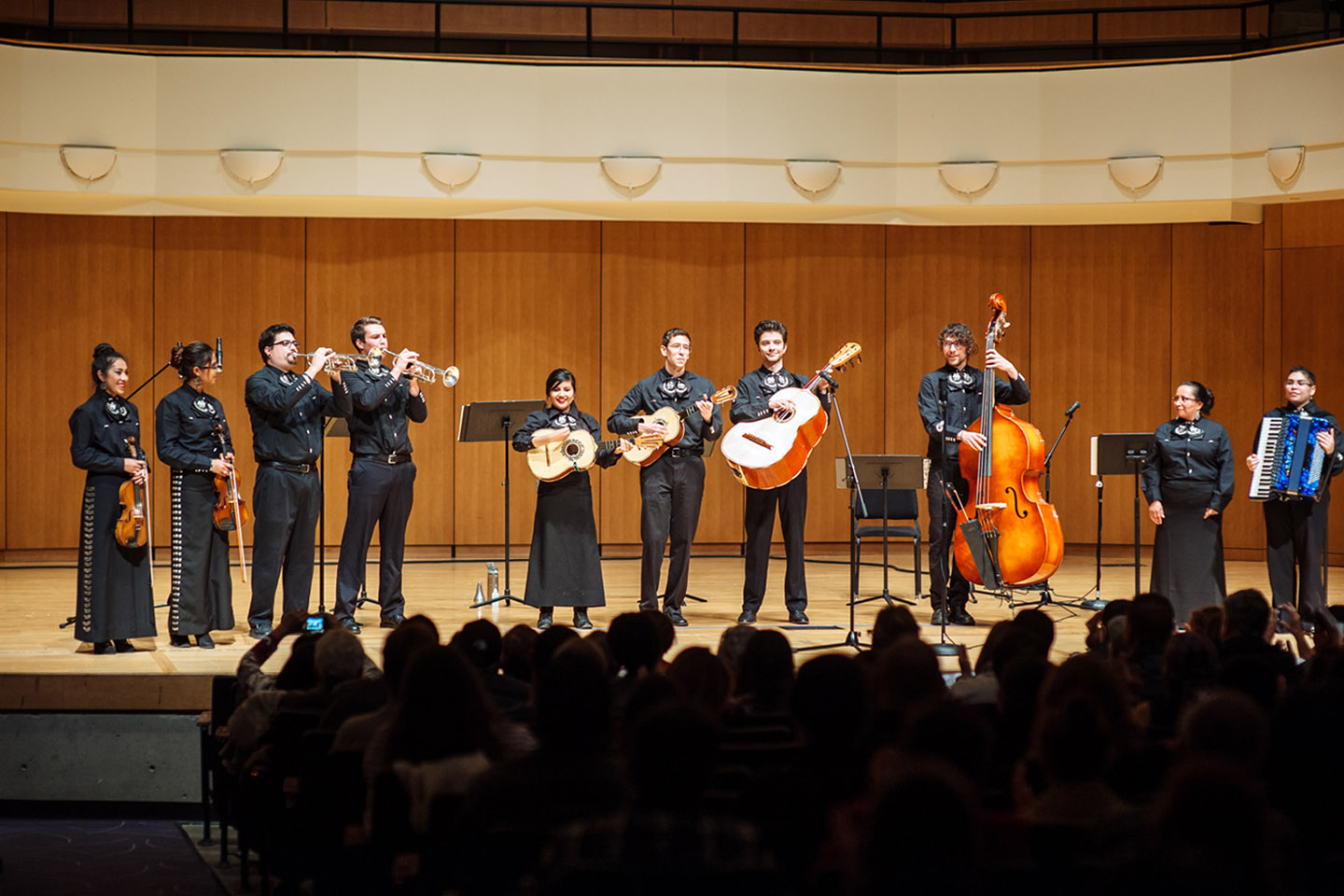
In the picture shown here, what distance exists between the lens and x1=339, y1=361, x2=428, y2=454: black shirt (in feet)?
22.9

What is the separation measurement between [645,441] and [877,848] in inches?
205

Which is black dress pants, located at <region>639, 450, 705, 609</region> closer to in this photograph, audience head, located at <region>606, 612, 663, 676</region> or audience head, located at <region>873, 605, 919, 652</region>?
audience head, located at <region>873, 605, 919, 652</region>

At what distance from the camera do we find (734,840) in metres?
2.51

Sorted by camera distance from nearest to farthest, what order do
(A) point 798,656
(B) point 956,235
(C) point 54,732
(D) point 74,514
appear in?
(C) point 54,732
(A) point 798,656
(D) point 74,514
(B) point 956,235

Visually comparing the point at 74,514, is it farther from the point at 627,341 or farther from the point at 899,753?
the point at 899,753

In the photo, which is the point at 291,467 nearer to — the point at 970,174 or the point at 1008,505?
the point at 1008,505

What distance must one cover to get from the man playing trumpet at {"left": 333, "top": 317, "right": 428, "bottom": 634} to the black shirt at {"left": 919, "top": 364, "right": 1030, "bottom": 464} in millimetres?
2796

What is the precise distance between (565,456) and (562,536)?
43cm

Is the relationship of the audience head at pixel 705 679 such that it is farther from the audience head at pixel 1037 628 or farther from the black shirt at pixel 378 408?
the black shirt at pixel 378 408

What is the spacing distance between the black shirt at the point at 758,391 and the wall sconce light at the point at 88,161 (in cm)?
490

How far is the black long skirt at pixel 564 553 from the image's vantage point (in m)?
7.26

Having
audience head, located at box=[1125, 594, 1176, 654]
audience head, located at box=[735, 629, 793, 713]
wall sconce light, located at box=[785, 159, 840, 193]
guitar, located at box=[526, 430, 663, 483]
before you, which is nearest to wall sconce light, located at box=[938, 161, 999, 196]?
wall sconce light, located at box=[785, 159, 840, 193]

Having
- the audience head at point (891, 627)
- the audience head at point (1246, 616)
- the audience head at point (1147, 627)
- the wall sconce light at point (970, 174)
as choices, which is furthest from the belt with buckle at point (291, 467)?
the wall sconce light at point (970, 174)

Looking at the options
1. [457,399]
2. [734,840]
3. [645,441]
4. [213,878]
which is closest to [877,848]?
[734,840]
